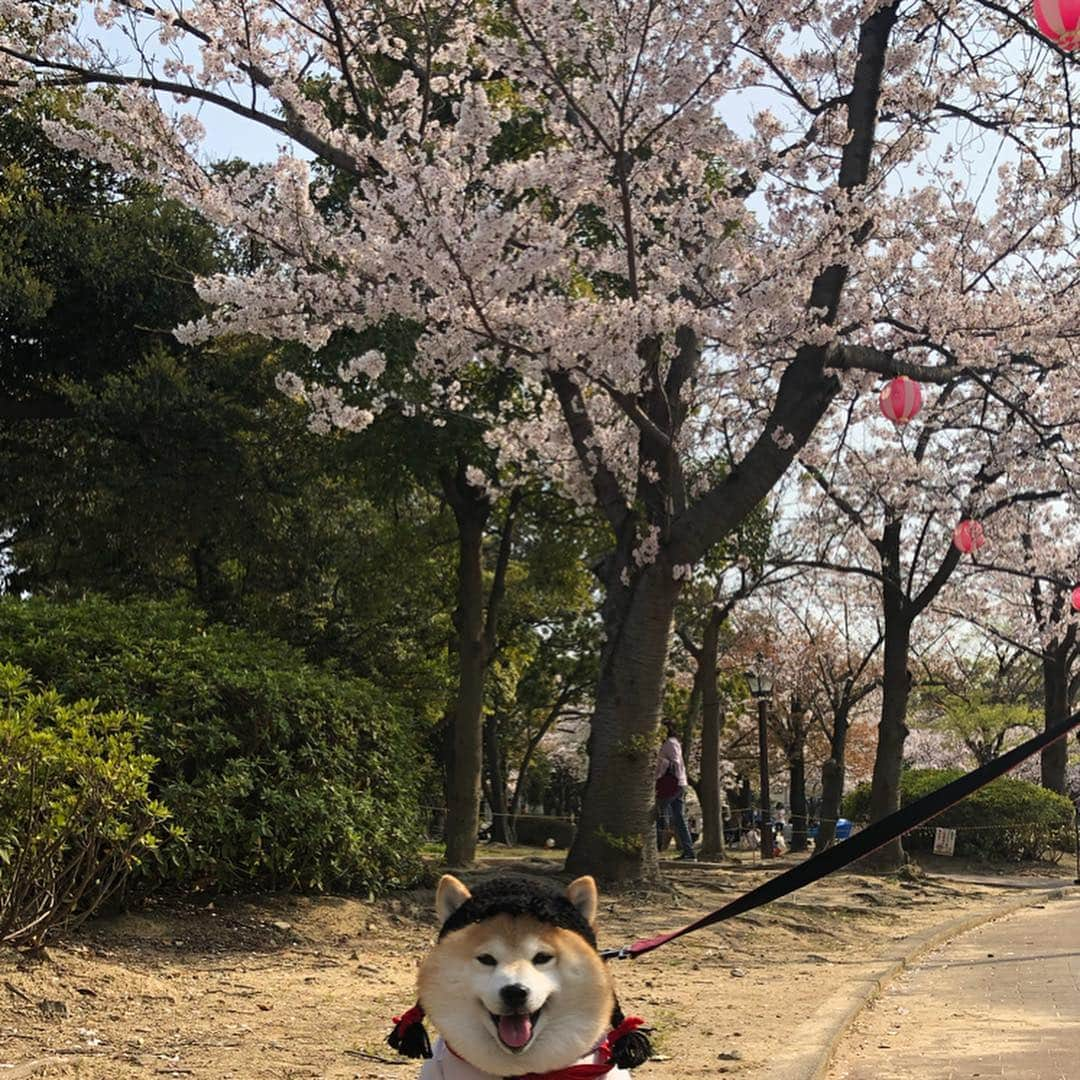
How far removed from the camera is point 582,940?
2795 mm

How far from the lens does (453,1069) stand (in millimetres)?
2750

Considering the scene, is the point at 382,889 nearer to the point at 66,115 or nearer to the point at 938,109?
the point at 938,109

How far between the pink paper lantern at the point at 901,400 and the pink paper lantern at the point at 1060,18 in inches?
176

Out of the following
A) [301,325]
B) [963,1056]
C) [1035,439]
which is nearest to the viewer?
[963,1056]

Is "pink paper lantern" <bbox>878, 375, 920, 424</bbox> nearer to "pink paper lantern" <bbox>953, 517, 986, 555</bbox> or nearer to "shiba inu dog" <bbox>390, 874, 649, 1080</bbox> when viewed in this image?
"pink paper lantern" <bbox>953, 517, 986, 555</bbox>

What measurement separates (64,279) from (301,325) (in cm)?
610

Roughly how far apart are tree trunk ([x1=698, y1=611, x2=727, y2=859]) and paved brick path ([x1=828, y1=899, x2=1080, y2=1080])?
35.8 feet

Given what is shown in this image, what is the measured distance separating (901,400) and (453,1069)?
9.83m

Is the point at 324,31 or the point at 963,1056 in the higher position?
the point at 324,31

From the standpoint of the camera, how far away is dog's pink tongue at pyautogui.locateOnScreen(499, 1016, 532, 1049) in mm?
2605

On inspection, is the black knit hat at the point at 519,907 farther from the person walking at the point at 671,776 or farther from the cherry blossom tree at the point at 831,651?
the cherry blossom tree at the point at 831,651

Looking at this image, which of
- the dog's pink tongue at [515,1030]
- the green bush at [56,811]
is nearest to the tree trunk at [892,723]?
Answer: the green bush at [56,811]

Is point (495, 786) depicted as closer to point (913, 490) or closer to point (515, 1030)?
point (913, 490)

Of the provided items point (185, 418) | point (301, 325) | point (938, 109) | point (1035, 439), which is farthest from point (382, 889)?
point (1035, 439)
